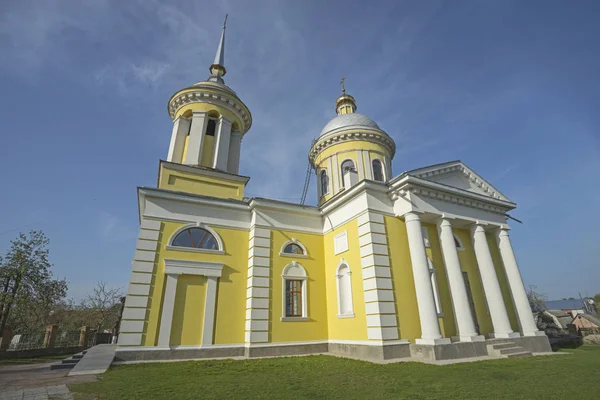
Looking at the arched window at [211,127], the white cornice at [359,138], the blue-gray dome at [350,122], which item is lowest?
the arched window at [211,127]

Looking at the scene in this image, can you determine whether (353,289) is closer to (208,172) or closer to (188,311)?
(188,311)

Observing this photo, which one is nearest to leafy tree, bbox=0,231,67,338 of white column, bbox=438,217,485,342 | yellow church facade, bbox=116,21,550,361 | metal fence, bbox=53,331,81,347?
metal fence, bbox=53,331,81,347

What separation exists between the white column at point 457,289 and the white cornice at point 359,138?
26.5 ft

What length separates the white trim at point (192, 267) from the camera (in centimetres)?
1170

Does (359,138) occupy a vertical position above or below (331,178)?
above

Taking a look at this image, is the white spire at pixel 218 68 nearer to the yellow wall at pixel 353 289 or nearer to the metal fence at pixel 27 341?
the yellow wall at pixel 353 289

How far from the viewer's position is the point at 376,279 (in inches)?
436

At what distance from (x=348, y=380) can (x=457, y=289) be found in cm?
685

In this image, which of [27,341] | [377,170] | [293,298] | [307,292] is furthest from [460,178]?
[27,341]

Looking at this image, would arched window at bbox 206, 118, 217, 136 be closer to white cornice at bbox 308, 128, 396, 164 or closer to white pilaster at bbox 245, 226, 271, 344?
white pilaster at bbox 245, 226, 271, 344

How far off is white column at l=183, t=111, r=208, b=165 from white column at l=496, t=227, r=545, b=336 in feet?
52.6

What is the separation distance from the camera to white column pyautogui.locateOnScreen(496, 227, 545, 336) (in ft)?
44.2

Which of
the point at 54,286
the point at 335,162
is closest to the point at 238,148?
the point at 335,162

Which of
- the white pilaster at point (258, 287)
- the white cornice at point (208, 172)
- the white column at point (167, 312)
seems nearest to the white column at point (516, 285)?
the white pilaster at point (258, 287)
